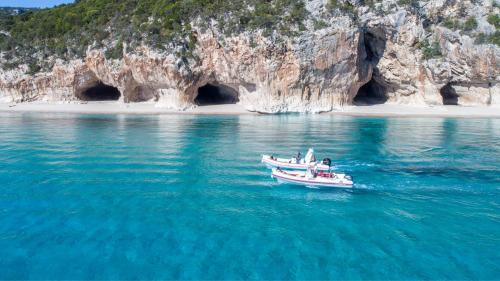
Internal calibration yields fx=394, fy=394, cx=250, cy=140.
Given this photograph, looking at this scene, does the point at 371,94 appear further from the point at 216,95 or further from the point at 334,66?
the point at 216,95

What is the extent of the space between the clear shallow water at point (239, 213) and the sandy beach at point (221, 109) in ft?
59.9

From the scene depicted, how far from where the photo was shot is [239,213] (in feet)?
41.7

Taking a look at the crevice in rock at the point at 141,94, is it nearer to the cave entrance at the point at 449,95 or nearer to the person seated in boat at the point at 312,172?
the cave entrance at the point at 449,95

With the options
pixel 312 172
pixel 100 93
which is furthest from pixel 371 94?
pixel 312 172

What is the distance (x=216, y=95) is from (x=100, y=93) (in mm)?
18153

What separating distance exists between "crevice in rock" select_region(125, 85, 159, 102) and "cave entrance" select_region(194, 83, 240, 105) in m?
5.89

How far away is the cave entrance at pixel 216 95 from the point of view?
51969 mm

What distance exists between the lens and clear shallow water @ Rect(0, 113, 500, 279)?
A: 30.9ft

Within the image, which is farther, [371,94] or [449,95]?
[371,94]

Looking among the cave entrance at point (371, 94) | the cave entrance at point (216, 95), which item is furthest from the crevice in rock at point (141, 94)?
the cave entrance at point (371, 94)

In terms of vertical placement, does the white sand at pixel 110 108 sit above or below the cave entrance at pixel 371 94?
below

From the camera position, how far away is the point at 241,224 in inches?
467

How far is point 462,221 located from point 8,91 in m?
60.6

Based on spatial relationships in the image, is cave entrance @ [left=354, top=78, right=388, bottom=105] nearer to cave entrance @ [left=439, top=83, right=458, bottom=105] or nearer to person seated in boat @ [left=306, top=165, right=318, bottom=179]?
cave entrance @ [left=439, top=83, right=458, bottom=105]
